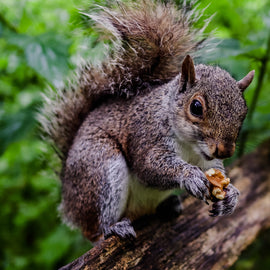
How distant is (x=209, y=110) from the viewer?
3.44ft

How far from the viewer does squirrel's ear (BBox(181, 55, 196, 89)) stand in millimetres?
1160

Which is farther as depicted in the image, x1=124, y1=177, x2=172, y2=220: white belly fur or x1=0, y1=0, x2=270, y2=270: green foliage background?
x1=0, y1=0, x2=270, y2=270: green foliage background

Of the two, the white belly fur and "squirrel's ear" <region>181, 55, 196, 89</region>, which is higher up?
"squirrel's ear" <region>181, 55, 196, 89</region>

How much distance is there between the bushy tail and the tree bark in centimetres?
68

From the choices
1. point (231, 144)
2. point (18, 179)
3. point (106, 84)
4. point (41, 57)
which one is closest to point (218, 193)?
point (231, 144)

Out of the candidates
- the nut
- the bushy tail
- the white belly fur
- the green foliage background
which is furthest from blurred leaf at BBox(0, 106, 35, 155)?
the nut

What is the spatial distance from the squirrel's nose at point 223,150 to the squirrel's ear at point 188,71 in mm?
321

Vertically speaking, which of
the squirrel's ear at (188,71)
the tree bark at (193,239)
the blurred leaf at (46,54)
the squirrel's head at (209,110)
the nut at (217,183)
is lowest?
the tree bark at (193,239)

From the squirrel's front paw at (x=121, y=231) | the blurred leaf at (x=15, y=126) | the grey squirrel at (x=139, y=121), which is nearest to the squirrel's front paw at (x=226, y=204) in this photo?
the grey squirrel at (x=139, y=121)

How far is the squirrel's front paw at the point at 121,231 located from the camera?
50.3 inches

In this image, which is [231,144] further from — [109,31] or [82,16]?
[82,16]

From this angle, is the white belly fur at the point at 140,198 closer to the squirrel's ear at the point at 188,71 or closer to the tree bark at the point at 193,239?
the tree bark at the point at 193,239

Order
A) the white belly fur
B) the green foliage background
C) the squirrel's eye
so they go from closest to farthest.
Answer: the squirrel's eye
the white belly fur
the green foliage background

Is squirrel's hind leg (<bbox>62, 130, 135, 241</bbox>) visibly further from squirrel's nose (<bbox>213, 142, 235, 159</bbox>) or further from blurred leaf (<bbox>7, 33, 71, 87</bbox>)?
squirrel's nose (<bbox>213, 142, 235, 159</bbox>)
